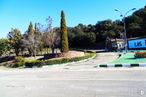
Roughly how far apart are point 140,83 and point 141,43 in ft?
177

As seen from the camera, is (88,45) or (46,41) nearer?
(46,41)

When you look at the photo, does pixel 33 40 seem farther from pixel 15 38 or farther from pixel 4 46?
pixel 4 46

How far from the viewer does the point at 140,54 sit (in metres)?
38.4

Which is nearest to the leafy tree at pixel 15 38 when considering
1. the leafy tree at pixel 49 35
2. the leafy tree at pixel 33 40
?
the leafy tree at pixel 33 40

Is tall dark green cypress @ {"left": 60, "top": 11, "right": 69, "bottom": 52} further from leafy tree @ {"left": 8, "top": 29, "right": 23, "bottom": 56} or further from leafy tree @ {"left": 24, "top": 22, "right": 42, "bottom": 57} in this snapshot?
leafy tree @ {"left": 8, "top": 29, "right": 23, "bottom": 56}

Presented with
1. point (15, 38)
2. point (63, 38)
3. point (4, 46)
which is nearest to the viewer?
point (63, 38)

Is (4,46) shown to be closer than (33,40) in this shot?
No

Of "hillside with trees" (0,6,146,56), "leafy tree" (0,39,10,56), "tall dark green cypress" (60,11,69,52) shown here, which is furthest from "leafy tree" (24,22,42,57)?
"tall dark green cypress" (60,11,69,52)

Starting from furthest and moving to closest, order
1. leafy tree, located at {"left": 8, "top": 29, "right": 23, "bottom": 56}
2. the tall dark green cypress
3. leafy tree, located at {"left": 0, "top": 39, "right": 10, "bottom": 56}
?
1. leafy tree, located at {"left": 0, "top": 39, "right": 10, "bottom": 56}
2. leafy tree, located at {"left": 8, "top": 29, "right": 23, "bottom": 56}
3. the tall dark green cypress

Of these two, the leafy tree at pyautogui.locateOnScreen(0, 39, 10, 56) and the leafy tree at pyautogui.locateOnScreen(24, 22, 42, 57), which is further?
the leafy tree at pyautogui.locateOnScreen(0, 39, 10, 56)

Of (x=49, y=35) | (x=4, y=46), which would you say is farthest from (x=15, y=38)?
(x=49, y=35)

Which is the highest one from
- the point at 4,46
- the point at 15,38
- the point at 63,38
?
the point at 15,38

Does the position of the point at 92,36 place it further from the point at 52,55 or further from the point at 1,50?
the point at 52,55

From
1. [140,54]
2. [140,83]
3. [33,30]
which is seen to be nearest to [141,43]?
[33,30]
